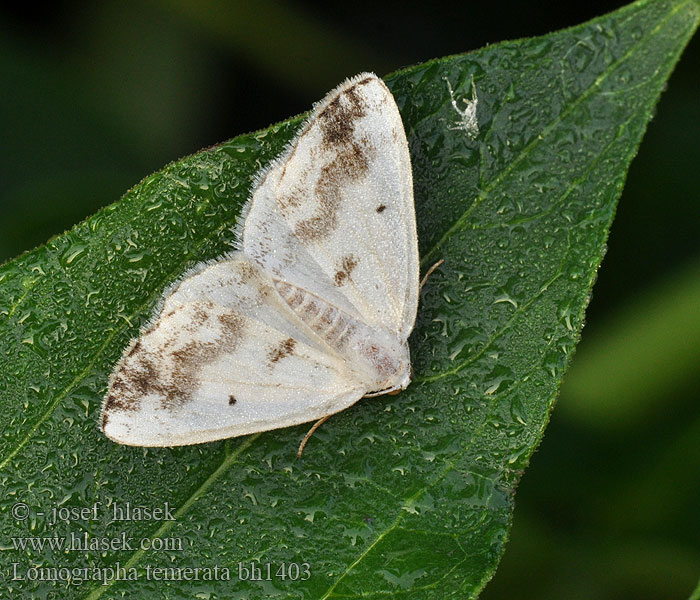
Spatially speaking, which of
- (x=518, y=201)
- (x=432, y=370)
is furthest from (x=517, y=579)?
(x=518, y=201)

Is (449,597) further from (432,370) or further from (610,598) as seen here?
(610,598)

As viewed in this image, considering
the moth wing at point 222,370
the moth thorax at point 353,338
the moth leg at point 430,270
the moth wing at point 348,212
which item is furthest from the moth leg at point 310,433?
the moth leg at point 430,270

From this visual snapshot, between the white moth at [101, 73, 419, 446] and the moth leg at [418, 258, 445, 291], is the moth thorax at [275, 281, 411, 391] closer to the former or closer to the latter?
the white moth at [101, 73, 419, 446]

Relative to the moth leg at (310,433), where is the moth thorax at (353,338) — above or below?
above

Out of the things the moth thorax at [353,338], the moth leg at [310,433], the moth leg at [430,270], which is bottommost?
the moth leg at [310,433]

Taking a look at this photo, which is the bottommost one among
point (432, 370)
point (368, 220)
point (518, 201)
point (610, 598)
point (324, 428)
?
point (610, 598)

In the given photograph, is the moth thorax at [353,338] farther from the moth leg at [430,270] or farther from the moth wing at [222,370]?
the moth leg at [430,270]

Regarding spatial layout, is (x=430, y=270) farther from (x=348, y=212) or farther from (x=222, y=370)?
(x=222, y=370)
